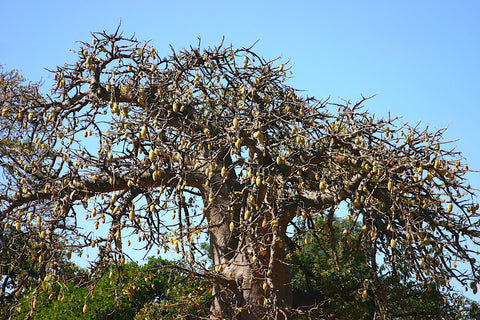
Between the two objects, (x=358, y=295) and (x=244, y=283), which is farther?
(x=358, y=295)

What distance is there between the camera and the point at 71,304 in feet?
31.2

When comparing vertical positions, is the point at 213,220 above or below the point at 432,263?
above

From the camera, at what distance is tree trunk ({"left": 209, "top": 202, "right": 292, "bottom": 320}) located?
6.52 meters

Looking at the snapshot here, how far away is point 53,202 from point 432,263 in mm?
4534

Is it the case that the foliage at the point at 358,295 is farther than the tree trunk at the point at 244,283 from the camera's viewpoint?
Yes

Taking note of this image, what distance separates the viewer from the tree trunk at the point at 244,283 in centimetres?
652

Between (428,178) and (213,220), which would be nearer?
(428,178)

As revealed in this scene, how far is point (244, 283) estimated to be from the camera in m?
6.90

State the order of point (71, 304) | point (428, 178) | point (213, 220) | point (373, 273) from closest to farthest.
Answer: point (428, 178) → point (373, 273) → point (213, 220) → point (71, 304)

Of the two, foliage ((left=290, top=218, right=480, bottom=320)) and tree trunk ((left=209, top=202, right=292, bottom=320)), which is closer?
tree trunk ((left=209, top=202, right=292, bottom=320))

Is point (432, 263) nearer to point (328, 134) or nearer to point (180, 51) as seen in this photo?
point (328, 134)

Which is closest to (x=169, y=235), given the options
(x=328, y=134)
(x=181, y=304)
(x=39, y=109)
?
(x=181, y=304)

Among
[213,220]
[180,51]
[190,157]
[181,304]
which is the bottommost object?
[181,304]

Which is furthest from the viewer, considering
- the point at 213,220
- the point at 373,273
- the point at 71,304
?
the point at 71,304
